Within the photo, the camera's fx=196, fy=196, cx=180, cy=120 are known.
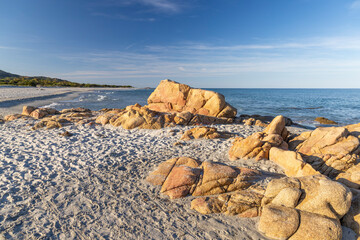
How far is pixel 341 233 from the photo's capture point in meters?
4.63

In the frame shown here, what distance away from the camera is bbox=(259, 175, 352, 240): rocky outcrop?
4.70 metres

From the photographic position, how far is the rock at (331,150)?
7.43 meters

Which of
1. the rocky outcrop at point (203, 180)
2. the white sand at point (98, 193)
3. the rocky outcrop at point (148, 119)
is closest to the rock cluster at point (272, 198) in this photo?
the rocky outcrop at point (203, 180)

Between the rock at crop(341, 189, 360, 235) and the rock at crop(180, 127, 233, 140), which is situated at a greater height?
the rock at crop(180, 127, 233, 140)

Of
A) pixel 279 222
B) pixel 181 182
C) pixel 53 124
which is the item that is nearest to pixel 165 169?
pixel 181 182

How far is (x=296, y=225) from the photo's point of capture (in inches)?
190

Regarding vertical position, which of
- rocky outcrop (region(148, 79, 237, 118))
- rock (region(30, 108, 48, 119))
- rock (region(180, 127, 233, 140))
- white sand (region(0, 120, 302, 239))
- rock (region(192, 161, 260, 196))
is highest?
rocky outcrop (region(148, 79, 237, 118))

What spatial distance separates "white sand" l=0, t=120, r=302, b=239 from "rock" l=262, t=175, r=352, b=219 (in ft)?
3.49

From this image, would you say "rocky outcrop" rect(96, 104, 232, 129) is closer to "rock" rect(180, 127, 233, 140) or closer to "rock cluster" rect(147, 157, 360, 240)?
"rock" rect(180, 127, 233, 140)

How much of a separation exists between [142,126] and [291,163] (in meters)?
9.64

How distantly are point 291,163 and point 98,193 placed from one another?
7.39m

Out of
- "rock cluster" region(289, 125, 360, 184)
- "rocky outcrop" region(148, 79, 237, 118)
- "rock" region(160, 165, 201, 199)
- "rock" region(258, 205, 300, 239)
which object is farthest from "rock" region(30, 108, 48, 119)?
"rock cluster" region(289, 125, 360, 184)

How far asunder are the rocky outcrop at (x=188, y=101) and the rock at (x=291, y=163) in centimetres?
879

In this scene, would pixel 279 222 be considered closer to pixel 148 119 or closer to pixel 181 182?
pixel 181 182
